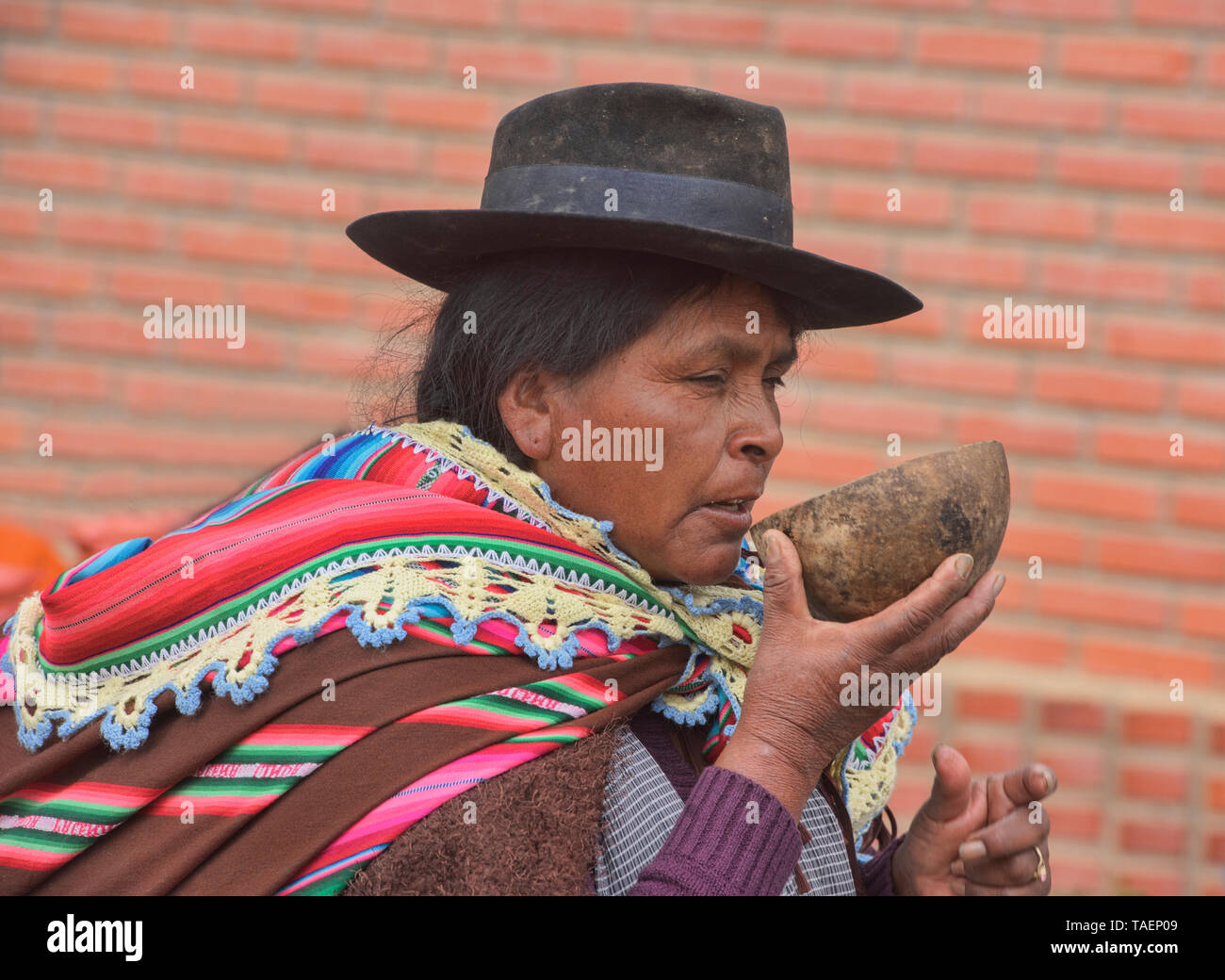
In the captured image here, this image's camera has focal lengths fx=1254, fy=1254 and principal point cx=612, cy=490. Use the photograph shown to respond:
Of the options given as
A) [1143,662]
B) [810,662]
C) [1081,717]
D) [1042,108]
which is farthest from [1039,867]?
[1042,108]

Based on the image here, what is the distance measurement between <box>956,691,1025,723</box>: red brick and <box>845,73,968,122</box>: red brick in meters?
1.93

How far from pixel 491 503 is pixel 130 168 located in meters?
2.86

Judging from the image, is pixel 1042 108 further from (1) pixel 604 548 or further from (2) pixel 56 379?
(2) pixel 56 379

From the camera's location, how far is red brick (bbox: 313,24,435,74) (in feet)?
14.2

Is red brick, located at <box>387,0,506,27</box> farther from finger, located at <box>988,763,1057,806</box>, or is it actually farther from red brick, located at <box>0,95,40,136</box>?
finger, located at <box>988,763,1057,806</box>

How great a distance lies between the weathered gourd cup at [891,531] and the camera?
6.23 feet

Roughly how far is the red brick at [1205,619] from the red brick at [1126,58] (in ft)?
5.64

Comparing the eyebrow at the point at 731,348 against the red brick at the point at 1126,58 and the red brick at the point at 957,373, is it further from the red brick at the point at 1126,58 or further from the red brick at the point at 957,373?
the red brick at the point at 1126,58

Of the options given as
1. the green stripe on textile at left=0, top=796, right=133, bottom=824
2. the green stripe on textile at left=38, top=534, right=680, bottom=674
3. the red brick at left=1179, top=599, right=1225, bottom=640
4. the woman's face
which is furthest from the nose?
the red brick at left=1179, top=599, right=1225, bottom=640

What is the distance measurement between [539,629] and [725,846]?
46cm

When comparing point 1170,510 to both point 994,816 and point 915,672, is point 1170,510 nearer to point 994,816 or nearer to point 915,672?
point 994,816

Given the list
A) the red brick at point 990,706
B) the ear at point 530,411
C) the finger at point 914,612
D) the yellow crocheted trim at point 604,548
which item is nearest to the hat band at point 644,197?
the ear at point 530,411
